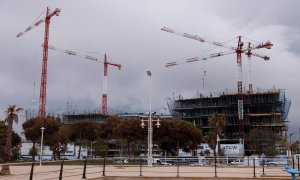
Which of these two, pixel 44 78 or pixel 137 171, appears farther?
pixel 44 78

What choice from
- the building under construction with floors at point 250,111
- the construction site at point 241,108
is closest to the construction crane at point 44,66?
the construction site at point 241,108

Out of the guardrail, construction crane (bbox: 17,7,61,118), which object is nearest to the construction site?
construction crane (bbox: 17,7,61,118)

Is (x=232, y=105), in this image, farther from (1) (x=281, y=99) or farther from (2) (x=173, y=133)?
(2) (x=173, y=133)

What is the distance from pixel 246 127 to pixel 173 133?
66.1 meters

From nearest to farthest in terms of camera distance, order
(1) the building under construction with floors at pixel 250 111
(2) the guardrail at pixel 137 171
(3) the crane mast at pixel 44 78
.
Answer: (2) the guardrail at pixel 137 171
(3) the crane mast at pixel 44 78
(1) the building under construction with floors at pixel 250 111

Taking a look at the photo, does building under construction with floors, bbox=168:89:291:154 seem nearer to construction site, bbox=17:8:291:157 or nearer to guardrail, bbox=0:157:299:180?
construction site, bbox=17:8:291:157

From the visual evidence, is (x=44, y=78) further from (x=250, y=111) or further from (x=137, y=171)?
(x=137, y=171)

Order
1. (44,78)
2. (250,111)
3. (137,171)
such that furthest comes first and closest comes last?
1. (250,111)
2. (44,78)
3. (137,171)

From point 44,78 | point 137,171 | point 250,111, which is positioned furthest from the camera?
point 250,111

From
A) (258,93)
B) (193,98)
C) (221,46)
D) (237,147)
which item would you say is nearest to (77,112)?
(193,98)

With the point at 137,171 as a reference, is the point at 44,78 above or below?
above

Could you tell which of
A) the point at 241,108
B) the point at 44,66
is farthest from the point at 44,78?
the point at 241,108

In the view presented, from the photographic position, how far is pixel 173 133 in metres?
83.4

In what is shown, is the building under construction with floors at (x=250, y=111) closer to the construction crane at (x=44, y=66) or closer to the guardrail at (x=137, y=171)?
the construction crane at (x=44, y=66)
